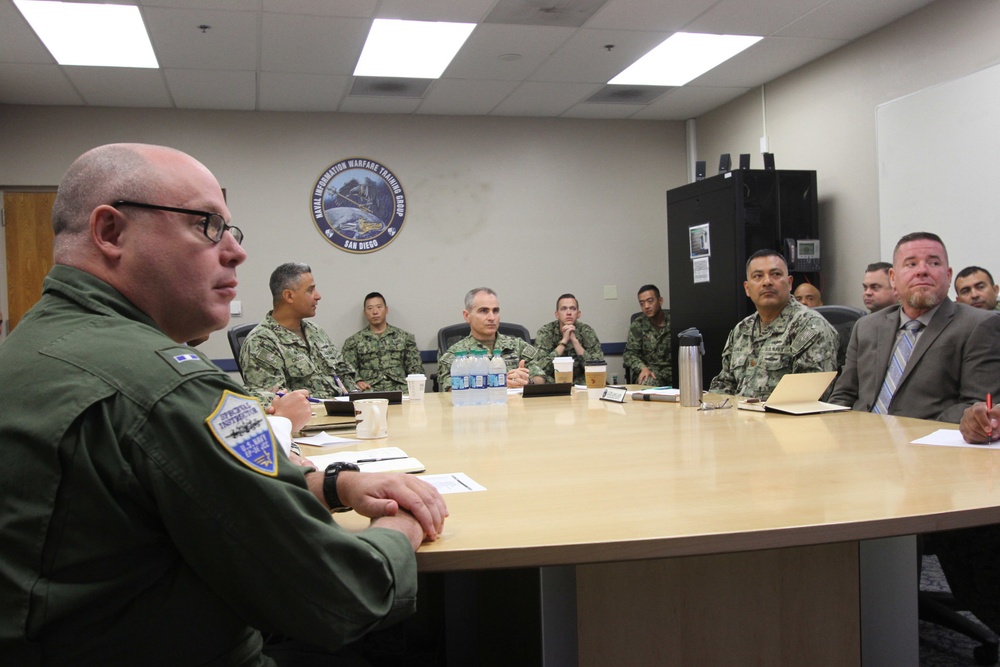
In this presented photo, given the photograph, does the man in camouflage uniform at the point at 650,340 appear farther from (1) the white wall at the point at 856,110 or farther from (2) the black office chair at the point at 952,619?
(2) the black office chair at the point at 952,619

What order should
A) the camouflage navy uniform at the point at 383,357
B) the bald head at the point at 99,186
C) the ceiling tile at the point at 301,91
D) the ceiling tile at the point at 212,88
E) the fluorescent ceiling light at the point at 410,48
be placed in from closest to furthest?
the bald head at the point at 99,186
the fluorescent ceiling light at the point at 410,48
the ceiling tile at the point at 212,88
the ceiling tile at the point at 301,91
the camouflage navy uniform at the point at 383,357

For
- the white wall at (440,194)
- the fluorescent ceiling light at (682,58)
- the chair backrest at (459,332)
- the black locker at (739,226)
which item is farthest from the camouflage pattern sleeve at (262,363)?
the fluorescent ceiling light at (682,58)

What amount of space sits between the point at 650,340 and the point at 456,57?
2.88 metres

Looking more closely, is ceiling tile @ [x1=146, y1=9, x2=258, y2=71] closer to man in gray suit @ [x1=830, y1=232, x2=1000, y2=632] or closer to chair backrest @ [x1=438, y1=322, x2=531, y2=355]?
chair backrest @ [x1=438, y1=322, x2=531, y2=355]

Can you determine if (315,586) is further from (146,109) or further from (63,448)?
(146,109)

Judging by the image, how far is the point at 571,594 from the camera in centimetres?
131

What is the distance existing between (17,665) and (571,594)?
0.80 meters

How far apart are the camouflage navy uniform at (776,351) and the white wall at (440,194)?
3.47m

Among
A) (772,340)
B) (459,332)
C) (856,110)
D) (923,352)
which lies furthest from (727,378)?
(459,332)

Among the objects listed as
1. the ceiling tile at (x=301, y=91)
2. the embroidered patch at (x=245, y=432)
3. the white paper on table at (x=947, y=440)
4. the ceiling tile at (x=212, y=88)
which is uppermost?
the ceiling tile at (x=212, y=88)

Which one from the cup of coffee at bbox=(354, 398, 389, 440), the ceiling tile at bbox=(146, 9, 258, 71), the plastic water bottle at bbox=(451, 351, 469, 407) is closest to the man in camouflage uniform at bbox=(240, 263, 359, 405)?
the plastic water bottle at bbox=(451, 351, 469, 407)

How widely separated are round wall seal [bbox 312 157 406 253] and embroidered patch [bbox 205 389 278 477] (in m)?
5.86

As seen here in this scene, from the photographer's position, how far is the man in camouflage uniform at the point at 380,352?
636 cm

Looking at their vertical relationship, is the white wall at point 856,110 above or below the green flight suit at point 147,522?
above
